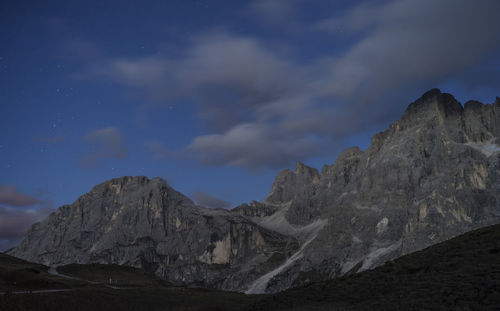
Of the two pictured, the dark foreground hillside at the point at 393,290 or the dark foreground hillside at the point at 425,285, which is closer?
the dark foreground hillside at the point at 425,285

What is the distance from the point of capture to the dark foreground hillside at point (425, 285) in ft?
114

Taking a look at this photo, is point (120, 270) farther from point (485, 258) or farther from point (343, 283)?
point (485, 258)

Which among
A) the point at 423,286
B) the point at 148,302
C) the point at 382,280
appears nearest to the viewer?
the point at 423,286

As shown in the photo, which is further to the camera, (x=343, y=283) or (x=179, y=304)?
(x=179, y=304)

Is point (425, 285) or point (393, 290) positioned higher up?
point (425, 285)

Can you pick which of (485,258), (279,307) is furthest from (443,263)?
(279,307)

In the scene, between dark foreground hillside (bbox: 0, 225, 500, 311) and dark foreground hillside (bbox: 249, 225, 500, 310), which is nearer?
dark foreground hillside (bbox: 249, 225, 500, 310)

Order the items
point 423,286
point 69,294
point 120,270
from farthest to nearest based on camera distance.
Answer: point 120,270 → point 69,294 → point 423,286

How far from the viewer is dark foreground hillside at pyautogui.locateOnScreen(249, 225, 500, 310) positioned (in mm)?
34781

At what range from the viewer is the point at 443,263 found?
47.4 m

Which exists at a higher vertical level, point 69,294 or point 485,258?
point 485,258

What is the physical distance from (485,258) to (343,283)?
15.9 m

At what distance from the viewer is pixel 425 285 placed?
40406mm

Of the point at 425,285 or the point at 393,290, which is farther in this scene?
the point at 393,290
